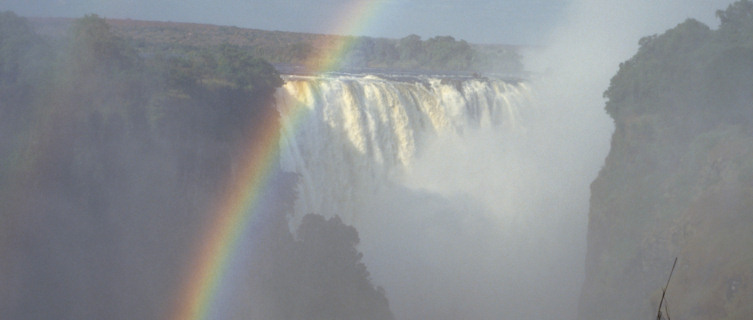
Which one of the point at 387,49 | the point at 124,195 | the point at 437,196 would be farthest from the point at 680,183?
the point at 387,49

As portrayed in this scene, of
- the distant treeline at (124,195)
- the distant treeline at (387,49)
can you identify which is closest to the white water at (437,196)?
the distant treeline at (124,195)

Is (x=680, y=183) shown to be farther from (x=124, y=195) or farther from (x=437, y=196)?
(x=124, y=195)

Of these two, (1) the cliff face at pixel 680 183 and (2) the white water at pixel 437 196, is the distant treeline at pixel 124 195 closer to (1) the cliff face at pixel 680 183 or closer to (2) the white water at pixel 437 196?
(2) the white water at pixel 437 196

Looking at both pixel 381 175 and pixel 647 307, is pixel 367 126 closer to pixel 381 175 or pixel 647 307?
pixel 381 175

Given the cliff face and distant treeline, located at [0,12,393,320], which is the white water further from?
the cliff face

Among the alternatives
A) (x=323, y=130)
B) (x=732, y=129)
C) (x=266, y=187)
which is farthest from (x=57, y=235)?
(x=732, y=129)
